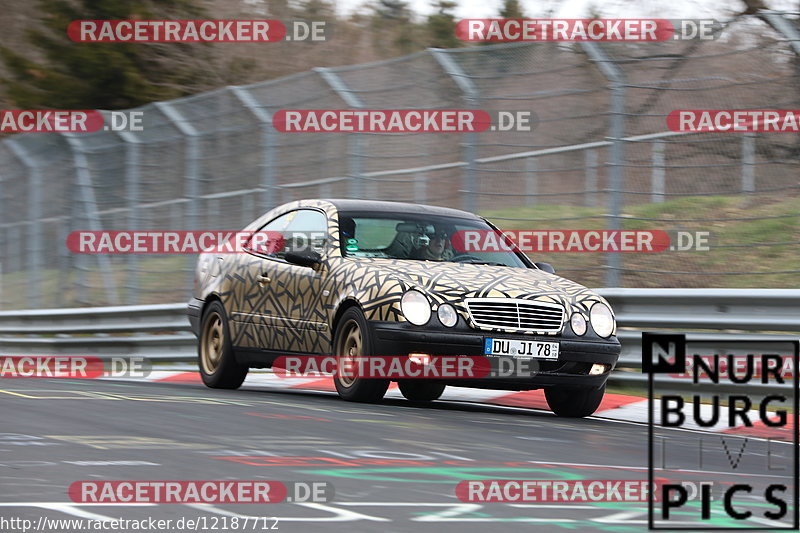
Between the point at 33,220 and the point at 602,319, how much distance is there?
1298cm

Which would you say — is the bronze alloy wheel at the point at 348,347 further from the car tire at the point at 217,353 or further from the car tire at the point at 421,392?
the car tire at the point at 217,353

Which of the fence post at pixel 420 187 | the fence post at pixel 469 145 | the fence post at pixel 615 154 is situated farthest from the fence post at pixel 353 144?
the fence post at pixel 615 154

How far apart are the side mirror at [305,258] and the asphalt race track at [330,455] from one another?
3.20 feet

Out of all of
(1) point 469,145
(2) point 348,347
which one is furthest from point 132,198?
(2) point 348,347

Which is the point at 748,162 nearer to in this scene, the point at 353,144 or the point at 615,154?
the point at 615,154

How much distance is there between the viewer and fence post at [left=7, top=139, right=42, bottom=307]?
20641 mm

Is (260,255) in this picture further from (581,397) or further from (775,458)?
(775,458)

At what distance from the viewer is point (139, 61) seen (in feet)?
108

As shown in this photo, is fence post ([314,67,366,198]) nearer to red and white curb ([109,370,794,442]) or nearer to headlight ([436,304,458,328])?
red and white curb ([109,370,794,442])

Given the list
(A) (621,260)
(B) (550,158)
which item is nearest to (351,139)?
(B) (550,158)

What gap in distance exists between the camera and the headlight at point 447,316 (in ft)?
31.0

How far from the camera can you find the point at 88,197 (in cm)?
1922

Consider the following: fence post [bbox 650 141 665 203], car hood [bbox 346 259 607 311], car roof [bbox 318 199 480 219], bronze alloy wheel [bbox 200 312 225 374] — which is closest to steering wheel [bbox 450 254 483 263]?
car hood [bbox 346 259 607 311]

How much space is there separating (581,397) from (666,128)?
250cm
